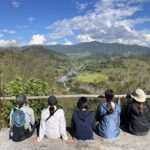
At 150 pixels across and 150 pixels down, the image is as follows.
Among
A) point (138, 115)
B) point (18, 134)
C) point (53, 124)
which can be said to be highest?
point (138, 115)

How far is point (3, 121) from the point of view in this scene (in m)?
8.58

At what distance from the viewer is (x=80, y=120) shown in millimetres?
6957

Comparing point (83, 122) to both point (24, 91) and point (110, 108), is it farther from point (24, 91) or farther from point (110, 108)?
point (24, 91)

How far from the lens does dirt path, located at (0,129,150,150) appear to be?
6.70 meters

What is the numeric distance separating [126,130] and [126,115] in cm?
39

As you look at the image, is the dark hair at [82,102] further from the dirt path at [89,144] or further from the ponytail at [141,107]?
the ponytail at [141,107]

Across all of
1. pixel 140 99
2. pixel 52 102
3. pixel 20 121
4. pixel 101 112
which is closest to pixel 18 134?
pixel 20 121

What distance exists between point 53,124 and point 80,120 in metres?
0.63

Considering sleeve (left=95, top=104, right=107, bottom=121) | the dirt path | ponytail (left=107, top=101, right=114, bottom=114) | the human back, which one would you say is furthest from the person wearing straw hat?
the human back

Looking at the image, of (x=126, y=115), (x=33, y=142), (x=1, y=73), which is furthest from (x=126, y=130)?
(x=1, y=73)

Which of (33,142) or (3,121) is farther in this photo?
(3,121)

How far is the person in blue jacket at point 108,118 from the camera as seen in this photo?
280 inches

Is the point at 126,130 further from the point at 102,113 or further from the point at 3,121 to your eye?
the point at 3,121

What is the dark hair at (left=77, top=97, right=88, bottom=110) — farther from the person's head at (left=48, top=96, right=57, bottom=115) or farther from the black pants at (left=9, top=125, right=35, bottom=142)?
the black pants at (left=9, top=125, right=35, bottom=142)
